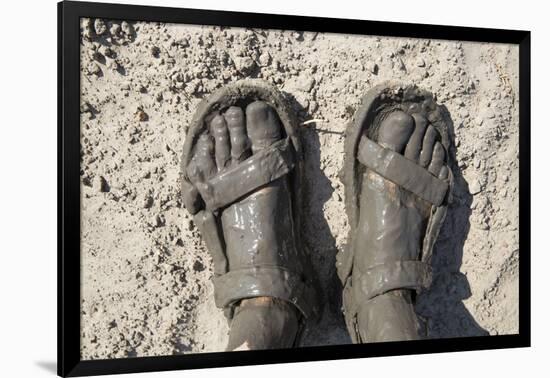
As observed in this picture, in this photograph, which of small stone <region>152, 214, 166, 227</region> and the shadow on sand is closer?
small stone <region>152, 214, 166, 227</region>

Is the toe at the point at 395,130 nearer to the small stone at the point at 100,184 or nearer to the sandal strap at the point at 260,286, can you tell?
the sandal strap at the point at 260,286

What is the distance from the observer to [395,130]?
192cm

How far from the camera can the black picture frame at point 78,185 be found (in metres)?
1.61

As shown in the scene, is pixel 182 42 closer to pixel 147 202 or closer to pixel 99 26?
pixel 99 26

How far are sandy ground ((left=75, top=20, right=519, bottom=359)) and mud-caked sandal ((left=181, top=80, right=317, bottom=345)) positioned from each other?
3cm

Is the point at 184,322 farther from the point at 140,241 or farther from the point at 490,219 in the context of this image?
the point at 490,219

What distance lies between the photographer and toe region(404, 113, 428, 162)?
1.92 meters

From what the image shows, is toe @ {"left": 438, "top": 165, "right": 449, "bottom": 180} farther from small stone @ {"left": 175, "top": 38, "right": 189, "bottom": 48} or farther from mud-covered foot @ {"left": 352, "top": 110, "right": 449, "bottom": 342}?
small stone @ {"left": 175, "top": 38, "right": 189, "bottom": 48}

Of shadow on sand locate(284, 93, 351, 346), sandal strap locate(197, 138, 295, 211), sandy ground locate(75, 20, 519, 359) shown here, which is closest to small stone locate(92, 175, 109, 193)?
sandy ground locate(75, 20, 519, 359)

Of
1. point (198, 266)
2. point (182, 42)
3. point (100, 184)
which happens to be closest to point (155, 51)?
point (182, 42)

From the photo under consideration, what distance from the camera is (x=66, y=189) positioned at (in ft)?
5.31

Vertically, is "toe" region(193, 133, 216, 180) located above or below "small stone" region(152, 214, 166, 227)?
above

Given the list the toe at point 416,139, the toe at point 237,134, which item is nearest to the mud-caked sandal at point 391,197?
the toe at point 416,139

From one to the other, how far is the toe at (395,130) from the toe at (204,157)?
401mm
